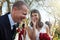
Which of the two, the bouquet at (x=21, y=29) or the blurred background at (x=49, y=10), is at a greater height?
the blurred background at (x=49, y=10)

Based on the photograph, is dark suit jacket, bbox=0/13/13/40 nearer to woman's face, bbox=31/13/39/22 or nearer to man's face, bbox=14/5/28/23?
man's face, bbox=14/5/28/23

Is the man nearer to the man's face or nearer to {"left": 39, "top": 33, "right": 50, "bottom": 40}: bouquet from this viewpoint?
the man's face

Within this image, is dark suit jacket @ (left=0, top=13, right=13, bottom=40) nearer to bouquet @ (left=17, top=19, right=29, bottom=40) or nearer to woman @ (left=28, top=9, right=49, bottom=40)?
bouquet @ (left=17, top=19, right=29, bottom=40)

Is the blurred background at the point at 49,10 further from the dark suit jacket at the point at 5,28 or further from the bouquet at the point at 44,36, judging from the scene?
the dark suit jacket at the point at 5,28

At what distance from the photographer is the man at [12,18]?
138 cm

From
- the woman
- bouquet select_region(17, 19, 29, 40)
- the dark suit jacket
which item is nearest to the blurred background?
the woman

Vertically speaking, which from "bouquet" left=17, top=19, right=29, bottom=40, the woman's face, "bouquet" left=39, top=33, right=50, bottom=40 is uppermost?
the woman's face

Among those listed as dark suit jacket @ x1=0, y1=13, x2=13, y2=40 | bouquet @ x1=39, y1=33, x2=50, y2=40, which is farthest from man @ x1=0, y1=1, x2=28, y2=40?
bouquet @ x1=39, y1=33, x2=50, y2=40

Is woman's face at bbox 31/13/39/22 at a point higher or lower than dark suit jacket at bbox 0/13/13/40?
higher

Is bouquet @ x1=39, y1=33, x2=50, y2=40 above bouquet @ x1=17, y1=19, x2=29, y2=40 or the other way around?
the other way around

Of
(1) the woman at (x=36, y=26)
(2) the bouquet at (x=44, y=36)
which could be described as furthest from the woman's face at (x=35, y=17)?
(2) the bouquet at (x=44, y=36)

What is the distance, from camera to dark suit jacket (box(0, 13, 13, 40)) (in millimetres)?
1368

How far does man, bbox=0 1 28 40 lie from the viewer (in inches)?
54.5

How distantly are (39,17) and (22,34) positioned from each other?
0.24 metres
